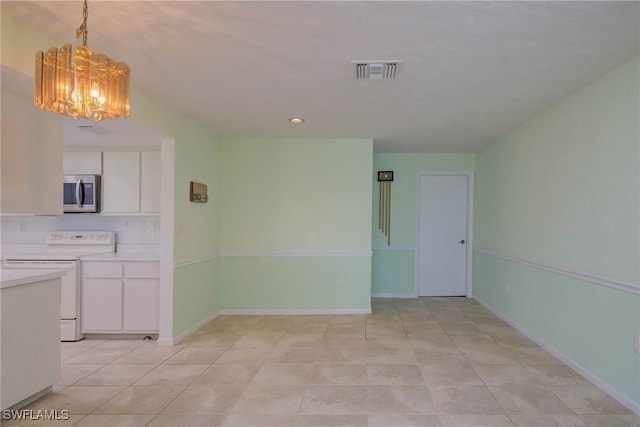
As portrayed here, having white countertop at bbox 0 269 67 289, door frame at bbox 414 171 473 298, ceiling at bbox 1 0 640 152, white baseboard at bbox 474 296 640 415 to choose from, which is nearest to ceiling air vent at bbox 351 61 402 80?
ceiling at bbox 1 0 640 152

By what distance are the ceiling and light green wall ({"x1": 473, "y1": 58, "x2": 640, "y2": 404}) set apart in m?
0.26

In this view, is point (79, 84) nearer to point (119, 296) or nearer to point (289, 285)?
point (119, 296)

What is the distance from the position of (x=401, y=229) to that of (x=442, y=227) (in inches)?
25.8

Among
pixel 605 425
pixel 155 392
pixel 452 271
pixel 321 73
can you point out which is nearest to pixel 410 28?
pixel 321 73

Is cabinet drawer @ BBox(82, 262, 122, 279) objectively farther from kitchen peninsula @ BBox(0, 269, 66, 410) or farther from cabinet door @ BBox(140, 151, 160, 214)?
kitchen peninsula @ BBox(0, 269, 66, 410)

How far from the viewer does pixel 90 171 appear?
443 centimetres

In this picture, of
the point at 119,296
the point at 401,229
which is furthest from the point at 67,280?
the point at 401,229

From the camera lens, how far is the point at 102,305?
3885 millimetres

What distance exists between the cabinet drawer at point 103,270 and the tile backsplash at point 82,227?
73 cm

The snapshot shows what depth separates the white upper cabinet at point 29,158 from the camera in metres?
2.25

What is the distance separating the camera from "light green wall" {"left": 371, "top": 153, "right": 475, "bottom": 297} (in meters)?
5.93

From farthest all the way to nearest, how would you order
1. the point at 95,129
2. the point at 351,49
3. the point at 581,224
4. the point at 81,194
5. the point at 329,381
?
the point at 81,194 < the point at 95,129 < the point at 581,224 < the point at 329,381 < the point at 351,49

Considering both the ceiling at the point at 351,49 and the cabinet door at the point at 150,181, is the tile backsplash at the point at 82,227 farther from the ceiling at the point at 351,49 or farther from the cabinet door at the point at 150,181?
the ceiling at the point at 351,49

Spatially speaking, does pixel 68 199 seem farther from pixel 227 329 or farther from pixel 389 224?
pixel 389 224
